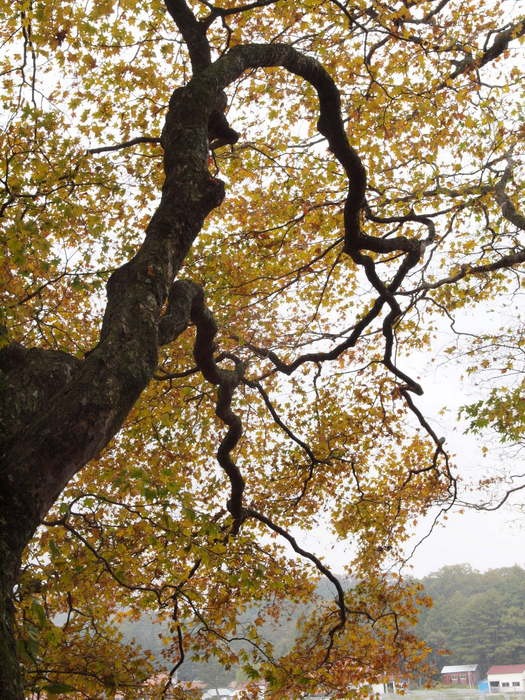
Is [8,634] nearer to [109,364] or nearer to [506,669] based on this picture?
[109,364]

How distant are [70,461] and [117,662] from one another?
12.8 ft

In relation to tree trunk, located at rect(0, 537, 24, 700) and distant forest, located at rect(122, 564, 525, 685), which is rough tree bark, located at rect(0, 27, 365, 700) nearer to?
tree trunk, located at rect(0, 537, 24, 700)

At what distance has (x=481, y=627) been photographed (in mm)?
65125

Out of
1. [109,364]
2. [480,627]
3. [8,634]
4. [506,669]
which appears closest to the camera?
[8,634]

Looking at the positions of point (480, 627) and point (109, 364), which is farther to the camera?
point (480, 627)

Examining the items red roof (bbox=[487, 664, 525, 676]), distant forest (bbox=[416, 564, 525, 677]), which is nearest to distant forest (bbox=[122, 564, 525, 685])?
distant forest (bbox=[416, 564, 525, 677])

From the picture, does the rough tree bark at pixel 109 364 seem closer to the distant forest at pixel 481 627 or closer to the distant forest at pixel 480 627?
the distant forest at pixel 480 627

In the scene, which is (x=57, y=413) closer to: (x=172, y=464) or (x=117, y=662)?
(x=117, y=662)

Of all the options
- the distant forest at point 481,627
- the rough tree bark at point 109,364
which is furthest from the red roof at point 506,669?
the rough tree bark at point 109,364

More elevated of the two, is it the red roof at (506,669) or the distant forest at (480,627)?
the distant forest at (480,627)

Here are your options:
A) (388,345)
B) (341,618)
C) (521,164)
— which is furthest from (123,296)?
(521,164)

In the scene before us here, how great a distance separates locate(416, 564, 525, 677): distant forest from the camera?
63.6 m

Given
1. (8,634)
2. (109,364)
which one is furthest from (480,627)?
(8,634)

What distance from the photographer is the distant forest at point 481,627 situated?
6362 cm
